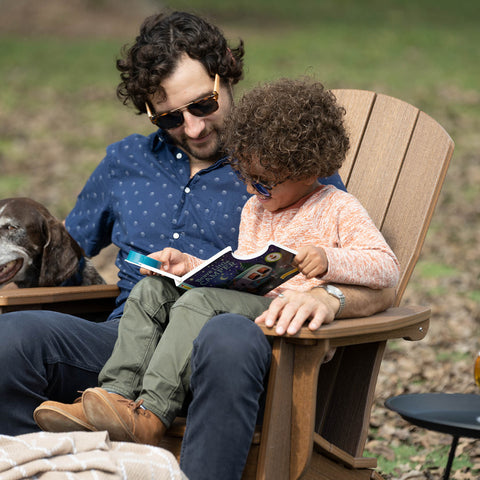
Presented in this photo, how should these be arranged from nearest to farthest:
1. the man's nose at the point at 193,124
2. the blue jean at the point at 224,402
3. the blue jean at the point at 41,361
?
1. the blue jean at the point at 224,402
2. the blue jean at the point at 41,361
3. the man's nose at the point at 193,124

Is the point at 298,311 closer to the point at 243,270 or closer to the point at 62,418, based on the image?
the point at 243,270

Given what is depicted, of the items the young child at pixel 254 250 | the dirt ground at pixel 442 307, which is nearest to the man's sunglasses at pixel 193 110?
the young child at pixel 254 250

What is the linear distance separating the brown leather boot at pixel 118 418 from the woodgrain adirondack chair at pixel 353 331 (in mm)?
148

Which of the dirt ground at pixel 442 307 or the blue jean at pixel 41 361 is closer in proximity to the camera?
the blue jean at pixel 41 361

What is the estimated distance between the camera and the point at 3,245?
3.43 metres

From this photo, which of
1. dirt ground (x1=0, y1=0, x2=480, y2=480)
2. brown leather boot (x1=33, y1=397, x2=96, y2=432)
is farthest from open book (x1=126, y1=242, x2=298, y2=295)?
dirt ground (x1=0, y1=0, x2=480, y2=480)

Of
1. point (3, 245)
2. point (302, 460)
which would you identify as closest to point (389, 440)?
point (302, 460)

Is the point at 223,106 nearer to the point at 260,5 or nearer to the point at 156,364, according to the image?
the point at 156,364

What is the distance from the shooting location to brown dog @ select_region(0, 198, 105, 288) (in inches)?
136

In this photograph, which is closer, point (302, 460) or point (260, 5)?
point (302, 460)

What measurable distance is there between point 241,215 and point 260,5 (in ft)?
80.6

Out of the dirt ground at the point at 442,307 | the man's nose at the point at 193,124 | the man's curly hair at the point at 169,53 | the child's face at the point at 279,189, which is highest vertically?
the man's curly hair at the point at 169,53

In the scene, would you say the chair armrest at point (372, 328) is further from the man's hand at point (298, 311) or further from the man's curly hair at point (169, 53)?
the man's curly hair at point (169, 53)

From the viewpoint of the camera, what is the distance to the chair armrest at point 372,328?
2234 millimetres
